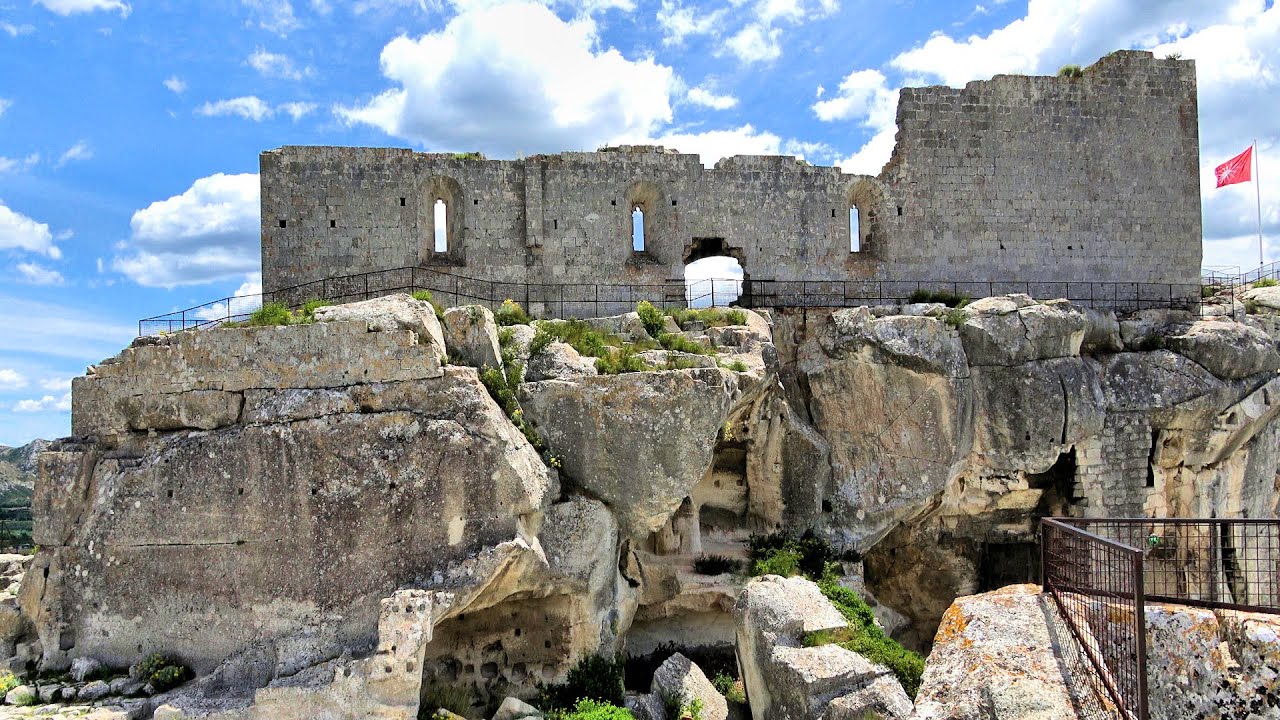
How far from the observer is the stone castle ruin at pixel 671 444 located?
38.2 ft

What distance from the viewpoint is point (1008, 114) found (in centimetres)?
2130

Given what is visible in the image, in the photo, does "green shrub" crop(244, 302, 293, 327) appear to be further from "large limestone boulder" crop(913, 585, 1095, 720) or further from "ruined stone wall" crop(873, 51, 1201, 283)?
"ruined stone wall" crop(873, 51, 1201, 283)

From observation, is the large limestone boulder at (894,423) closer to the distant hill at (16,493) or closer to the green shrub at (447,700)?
the green shrub at (447,700)

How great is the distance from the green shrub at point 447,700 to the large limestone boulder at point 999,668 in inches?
300

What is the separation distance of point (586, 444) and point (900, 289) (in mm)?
11024

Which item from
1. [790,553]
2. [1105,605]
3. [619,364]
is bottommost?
[790,553]

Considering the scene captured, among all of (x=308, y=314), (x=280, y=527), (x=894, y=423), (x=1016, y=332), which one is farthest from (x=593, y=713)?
(x=1016, y=332)

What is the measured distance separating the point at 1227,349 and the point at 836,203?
9.25 metres

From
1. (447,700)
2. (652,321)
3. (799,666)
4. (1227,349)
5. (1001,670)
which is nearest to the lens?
(1001,670)

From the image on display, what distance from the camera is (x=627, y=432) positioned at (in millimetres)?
13594

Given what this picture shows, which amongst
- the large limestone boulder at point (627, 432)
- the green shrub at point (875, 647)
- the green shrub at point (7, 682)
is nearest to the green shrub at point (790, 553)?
the green shrub at point (875, 647)

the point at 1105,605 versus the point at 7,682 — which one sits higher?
the point at 1105,605

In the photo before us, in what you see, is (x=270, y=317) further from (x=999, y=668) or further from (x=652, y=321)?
(x=999, y=668)

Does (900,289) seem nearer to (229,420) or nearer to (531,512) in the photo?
(531,512)
